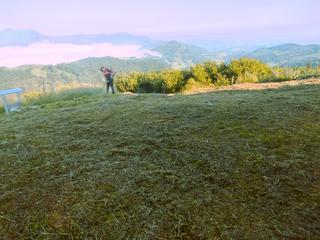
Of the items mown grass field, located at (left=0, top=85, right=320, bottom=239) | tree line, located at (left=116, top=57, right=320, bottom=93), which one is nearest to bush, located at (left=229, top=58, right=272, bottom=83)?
tree line, located at (left=116, top=57, right=320, bottom=93)

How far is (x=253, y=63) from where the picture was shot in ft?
28.6

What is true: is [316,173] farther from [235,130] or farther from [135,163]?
[135,163]

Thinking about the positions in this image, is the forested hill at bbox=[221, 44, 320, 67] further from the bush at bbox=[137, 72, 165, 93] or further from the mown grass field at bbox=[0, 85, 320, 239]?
the mown grass field at bbox=[0, 85, 320, 239]

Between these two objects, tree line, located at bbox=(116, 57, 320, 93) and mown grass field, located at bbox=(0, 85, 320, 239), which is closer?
mown grass field, located at bbox=(0, 85, 320, 239)

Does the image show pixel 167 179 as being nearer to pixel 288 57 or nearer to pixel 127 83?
pixel 127 83

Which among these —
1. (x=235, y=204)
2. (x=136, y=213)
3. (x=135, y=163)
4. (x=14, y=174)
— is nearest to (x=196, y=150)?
(x=135, y=163)

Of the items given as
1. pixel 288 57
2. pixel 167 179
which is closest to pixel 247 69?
pixel 167 179

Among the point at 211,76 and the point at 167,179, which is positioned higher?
the point at 167,179

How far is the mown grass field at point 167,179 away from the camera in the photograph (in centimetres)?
121

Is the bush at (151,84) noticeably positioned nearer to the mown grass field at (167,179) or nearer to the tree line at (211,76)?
the tree line at (211,76)

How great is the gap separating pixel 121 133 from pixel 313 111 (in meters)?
1.83

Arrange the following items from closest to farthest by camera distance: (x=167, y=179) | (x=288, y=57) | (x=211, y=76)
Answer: (x=167, y=179) < (x=211, y=76) < (x=288, y=57)

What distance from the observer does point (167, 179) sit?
157cm

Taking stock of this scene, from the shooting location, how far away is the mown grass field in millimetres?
1208
